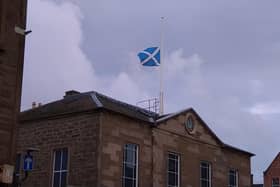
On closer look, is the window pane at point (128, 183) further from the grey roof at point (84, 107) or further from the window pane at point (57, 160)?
the window pane at point (57, 160)

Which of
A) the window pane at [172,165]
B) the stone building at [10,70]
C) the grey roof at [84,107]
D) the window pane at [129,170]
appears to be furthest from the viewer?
the window pane at [172,165]

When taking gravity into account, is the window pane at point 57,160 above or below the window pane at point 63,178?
above

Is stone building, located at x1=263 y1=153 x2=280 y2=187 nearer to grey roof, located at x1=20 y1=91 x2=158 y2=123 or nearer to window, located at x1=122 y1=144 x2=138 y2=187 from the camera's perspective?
grey roof, located at x1=20 y1=91 x2=158 y2=123

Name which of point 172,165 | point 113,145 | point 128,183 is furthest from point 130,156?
point 172,165

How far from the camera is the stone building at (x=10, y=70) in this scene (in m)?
23.3

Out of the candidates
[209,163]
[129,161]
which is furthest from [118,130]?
[209,163]

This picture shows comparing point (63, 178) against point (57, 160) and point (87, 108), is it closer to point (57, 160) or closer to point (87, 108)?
point (57, 160)

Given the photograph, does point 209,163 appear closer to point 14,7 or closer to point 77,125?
point 77,125

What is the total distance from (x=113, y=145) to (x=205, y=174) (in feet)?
29.9

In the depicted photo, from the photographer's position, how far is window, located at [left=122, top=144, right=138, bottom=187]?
33875mm

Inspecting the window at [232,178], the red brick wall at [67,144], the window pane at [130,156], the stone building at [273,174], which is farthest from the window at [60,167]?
the stone building at [273,174]

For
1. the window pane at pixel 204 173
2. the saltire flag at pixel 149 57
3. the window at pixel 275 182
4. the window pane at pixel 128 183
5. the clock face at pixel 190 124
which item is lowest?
the window pane at pixel 128 183

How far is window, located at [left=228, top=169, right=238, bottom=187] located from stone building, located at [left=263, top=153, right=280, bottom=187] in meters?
31.8

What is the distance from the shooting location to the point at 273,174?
244ft
